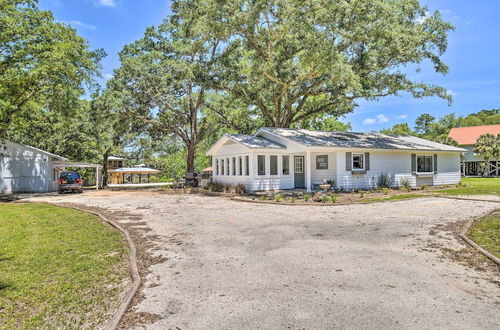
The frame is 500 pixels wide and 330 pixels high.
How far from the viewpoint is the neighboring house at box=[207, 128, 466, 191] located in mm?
19156

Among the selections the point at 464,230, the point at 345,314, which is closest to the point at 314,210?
the point at 464,230

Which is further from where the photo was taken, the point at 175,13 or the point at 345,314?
the point at 175,13

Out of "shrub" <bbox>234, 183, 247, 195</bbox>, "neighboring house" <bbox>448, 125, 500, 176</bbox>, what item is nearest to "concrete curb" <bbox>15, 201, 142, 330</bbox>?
"shrub" <bbox>234, 183, 247, 195</bbox>

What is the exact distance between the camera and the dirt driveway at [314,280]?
3.39 m

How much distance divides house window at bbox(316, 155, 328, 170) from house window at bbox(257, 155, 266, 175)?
376 cm

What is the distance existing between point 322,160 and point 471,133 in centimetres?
3595

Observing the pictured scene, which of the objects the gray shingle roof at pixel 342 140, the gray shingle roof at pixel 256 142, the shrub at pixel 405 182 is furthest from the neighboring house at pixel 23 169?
the shrub at pixel 405 182

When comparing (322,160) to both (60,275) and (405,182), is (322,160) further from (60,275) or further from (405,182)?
(60,275)

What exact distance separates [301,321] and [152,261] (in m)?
3.28

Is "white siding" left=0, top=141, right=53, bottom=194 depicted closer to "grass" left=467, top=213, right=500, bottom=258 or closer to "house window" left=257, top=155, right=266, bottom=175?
"house window" left=257, top=155, right=266, bottom=175

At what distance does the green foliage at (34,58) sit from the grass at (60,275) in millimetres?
12651

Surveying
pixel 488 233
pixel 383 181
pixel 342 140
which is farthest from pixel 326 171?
pixel 488 233

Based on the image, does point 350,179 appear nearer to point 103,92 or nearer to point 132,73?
point 132,73

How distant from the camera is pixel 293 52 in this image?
858 inches
